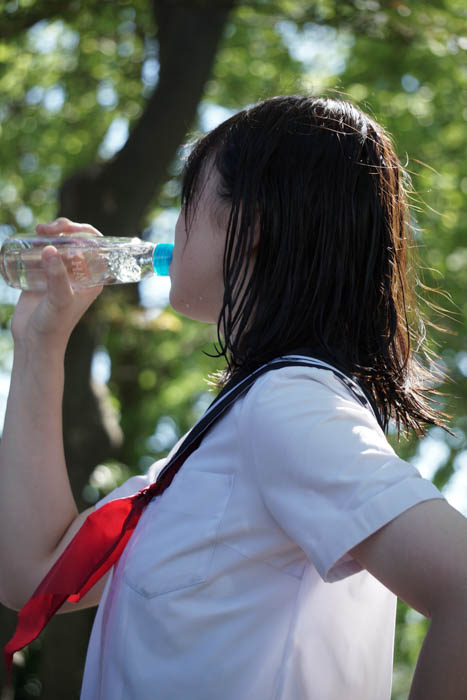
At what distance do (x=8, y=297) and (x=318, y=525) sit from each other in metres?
8.12

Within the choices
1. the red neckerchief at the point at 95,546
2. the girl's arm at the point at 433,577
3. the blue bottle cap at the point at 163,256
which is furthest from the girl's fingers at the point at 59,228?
the girl's arm at the point at 433,577

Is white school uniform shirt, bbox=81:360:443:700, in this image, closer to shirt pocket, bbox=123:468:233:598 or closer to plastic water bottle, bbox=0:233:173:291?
shirt pocket, bbox=123:468:233:598

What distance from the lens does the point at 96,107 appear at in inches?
352

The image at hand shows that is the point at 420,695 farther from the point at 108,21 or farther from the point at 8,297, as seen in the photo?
the point at 8,297

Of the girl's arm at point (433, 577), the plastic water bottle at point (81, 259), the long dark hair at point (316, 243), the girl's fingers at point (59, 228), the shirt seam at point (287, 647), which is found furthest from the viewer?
the plastic water bottle at point (81, 259)

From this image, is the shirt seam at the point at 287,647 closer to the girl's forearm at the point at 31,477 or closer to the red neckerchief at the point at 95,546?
the red neckerchief at the point at 95,546

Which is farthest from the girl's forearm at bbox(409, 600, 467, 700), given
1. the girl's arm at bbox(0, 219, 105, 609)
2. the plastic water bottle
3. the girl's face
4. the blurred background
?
the blurred background

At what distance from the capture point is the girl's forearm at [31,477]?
1.58 m

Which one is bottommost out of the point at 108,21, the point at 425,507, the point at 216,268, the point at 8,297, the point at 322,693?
the point at 8,297

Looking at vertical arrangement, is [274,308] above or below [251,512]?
above

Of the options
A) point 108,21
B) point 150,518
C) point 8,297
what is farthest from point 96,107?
point 150,518

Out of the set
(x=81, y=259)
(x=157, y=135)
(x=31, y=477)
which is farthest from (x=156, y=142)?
(x=31, y=477)

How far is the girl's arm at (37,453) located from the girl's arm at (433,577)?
883 mm

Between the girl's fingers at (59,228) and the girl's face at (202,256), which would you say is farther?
the girl's fingers at (59,228)
